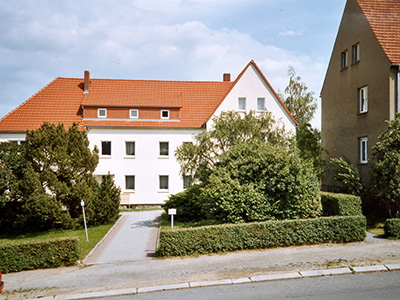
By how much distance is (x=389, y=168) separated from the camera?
46.3 feet

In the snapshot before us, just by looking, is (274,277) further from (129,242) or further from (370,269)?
(129,242)

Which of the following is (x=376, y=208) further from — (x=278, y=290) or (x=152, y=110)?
(x=152, y=110)

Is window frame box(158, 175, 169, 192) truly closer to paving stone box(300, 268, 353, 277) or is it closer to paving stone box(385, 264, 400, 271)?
paving stone box(300, 268, 353, 277)

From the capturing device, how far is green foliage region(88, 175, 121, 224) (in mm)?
19516

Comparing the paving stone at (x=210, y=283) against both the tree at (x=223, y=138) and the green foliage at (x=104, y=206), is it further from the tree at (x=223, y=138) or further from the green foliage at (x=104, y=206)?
the green foliage at (x=104, y=206)

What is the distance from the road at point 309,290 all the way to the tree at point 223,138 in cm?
872

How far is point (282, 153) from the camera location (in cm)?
1472

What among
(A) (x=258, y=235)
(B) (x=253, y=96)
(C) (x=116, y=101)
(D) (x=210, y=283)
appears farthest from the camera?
(C) (x=116, y=101)

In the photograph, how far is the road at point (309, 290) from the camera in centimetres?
774

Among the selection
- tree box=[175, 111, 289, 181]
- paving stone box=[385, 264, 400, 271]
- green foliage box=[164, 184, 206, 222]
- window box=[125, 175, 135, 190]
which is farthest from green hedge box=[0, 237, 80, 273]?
window box=[125, 175, 135, 190]

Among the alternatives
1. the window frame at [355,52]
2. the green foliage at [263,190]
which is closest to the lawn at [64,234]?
the green foliage at [263,190]

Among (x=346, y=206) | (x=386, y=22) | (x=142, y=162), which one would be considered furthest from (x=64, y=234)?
(x=386, y=22)

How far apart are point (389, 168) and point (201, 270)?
31.4 feet

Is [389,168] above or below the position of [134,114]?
below
